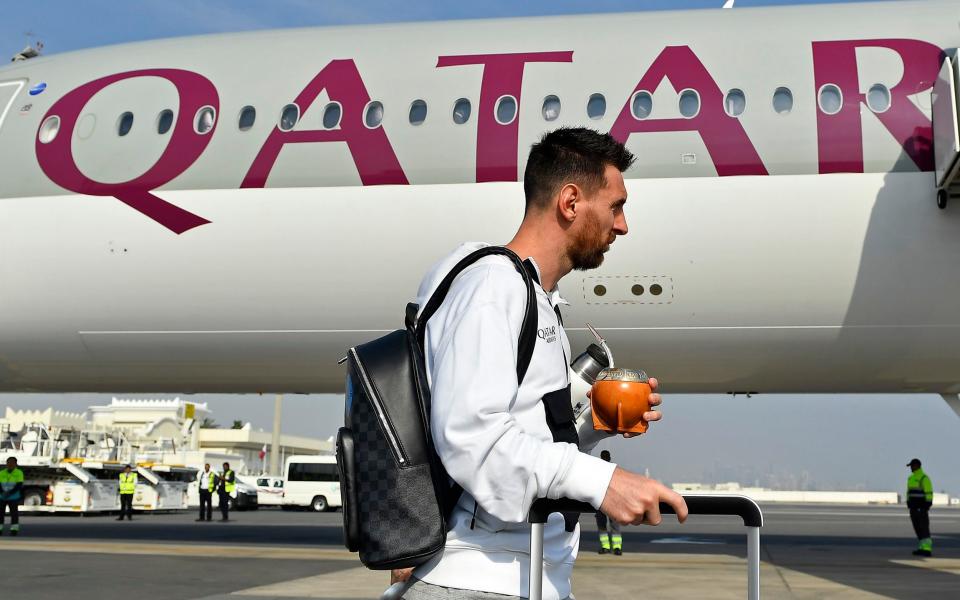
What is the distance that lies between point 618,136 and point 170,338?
595 cm

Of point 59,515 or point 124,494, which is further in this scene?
point 59,515

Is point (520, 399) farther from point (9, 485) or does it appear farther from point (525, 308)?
point (9, 485)

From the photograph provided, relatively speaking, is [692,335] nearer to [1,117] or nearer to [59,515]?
[1,117]

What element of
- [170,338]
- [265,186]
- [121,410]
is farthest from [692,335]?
[121,410]

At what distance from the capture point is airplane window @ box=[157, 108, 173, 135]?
12.5 metres

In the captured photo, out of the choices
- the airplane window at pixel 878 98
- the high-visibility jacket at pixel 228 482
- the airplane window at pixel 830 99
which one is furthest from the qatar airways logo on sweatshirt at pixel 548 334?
the high-visibility jacket at pixel 228 482

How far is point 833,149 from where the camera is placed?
10953mm

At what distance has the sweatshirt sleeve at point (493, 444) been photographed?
2252 mm

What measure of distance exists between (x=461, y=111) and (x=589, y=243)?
9.13 meters

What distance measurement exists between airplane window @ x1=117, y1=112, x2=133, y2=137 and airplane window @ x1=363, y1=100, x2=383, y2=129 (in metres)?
3.14

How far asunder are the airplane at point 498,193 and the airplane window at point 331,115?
0.11 feet

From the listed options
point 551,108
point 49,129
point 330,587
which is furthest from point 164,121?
point 330,587

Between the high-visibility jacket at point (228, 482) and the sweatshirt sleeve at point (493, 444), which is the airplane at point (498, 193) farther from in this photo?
the high-visibility jacket at point (228, 482)

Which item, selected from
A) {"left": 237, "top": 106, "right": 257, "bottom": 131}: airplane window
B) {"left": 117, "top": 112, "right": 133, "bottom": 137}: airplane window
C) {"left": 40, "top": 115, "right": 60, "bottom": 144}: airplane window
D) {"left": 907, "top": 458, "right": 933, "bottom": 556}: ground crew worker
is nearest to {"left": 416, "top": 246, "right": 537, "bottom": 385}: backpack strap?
{"left": 237, "top": 106, "right": 257, "bottom": 131}: airplane window
